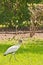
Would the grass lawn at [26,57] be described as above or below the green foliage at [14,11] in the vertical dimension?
above

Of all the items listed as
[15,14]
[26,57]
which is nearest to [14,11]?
[15,14]

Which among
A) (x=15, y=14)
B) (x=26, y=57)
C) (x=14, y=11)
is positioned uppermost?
(x=26, y=57)

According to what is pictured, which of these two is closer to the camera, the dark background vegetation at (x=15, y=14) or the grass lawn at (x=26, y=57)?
the grass lawn at (x=26, y=57)

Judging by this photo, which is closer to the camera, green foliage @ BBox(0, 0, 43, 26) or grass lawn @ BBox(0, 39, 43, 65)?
grass lawn @ BBox(0, 39, 43, 65)

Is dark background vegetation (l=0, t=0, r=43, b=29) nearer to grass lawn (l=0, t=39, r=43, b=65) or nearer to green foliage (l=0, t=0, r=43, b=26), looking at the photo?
green foliage (l=0, t=0, r=43, b=26)

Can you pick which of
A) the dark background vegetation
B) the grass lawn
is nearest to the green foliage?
the dark background vegetation

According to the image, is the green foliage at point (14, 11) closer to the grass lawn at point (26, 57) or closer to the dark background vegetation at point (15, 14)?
the dark background vegetation at point (15, 14)

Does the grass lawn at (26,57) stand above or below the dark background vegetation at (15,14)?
above

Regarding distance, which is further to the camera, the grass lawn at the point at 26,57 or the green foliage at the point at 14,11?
the green foliage at the point at 14,11

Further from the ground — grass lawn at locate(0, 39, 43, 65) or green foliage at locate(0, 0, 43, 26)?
grass lawn at locate(0, 39, 43, 65)

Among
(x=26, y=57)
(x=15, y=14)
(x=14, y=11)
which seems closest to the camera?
(x=26, y=57)

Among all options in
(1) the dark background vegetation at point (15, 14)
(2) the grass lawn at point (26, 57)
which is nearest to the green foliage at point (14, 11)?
(1) the dark background vegetation at point (15, 14)

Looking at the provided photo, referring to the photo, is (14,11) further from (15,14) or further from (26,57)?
(26,57)

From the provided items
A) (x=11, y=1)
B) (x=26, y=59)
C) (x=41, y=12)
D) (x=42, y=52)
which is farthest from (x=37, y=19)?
(x=26, y=59)
